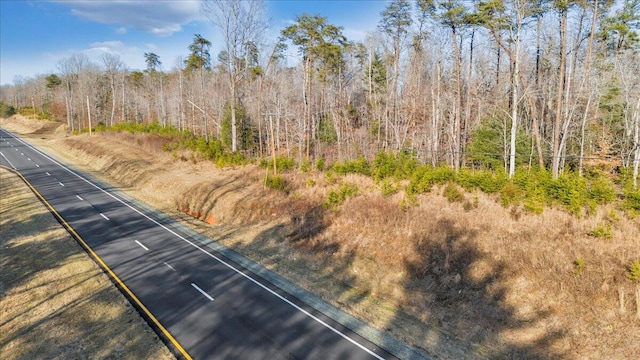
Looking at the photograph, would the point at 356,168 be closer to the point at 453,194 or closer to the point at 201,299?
the point at 453,194

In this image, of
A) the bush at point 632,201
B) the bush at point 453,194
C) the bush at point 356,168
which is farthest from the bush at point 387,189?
the bush at point 632,201

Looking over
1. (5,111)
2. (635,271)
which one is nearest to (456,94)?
(635,271)

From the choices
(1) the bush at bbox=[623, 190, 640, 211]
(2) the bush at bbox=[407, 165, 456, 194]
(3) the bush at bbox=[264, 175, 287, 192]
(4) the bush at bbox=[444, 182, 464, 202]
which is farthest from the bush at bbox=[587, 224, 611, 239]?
(3) the bush at bbox=[264, 175, 287, 192]

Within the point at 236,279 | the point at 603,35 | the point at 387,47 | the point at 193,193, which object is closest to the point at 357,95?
the point at 387,47

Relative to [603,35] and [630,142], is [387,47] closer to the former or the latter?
[603,35]

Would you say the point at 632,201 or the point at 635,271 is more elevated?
the point at 632,201

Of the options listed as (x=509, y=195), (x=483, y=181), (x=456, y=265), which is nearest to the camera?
(x=456, y=265)
